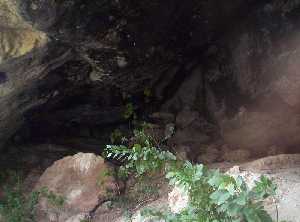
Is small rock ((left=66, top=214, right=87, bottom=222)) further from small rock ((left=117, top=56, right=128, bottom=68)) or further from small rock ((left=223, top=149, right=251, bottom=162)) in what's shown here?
small rock ((left=223, top=149, right=251, bottom=162))

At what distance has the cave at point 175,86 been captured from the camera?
459 cm

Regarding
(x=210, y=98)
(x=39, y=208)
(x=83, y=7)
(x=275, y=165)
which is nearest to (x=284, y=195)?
(x=275, y=165)

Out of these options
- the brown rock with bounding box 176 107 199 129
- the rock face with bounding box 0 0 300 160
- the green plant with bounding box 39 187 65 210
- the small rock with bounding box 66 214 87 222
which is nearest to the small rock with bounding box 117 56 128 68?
the rock face with bounding box 0 0 300 160

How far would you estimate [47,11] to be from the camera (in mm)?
3594

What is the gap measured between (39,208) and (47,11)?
1.95 meters

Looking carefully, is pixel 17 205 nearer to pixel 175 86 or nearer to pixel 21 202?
pixel 21 202

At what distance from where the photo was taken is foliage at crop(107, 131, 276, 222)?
8.33 feet

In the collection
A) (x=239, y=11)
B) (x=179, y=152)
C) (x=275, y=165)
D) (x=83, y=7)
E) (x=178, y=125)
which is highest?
(x=239, y=11)

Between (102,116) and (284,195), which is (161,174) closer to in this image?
(102,116)

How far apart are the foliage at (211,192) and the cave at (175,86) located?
5.17 ft

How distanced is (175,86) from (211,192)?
10.7 feet

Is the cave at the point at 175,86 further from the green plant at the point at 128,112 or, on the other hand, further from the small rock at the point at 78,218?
the small rock at the point at 78,218

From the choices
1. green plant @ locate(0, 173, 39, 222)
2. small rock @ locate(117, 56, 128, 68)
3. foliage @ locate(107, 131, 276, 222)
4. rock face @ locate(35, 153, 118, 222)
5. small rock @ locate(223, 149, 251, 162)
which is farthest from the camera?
small rock @ locate(223, 149, 251, 162)

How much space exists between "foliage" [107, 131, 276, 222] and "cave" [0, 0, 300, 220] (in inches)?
Answer: 62.0
